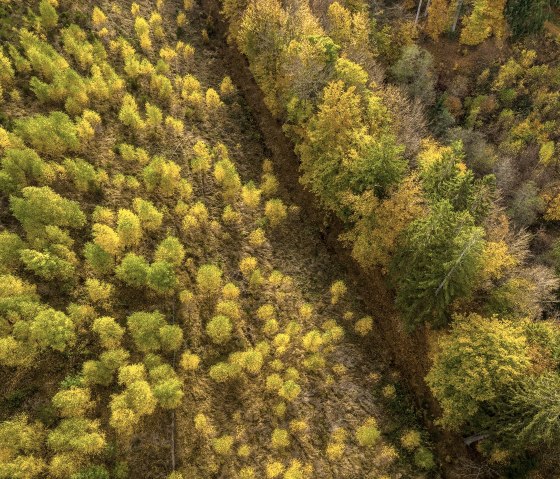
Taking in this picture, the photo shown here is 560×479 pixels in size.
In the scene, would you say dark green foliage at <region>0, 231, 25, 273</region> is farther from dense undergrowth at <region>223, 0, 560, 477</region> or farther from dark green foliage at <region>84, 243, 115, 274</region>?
dense undergrowth at <region>223, 0, 560, 477</region>

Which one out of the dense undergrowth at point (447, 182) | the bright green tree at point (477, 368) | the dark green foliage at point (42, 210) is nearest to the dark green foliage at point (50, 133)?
the dark green foliage at point (42, 210)

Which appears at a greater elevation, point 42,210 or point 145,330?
point 42,210

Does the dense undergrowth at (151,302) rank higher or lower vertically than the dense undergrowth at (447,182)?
lower

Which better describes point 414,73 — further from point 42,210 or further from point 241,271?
point 42,210

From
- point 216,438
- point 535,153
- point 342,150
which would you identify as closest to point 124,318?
point 216,438

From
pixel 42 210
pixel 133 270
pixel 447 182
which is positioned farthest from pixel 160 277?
pixel 447 182

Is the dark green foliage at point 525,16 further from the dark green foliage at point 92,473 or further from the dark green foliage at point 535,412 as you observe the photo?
the dark green foliage at point 92,473

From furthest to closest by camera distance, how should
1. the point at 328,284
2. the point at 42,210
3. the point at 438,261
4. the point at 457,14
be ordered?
the point at 457,14 → the point at 328,284 → the point at 42,210 → the point at 438,261

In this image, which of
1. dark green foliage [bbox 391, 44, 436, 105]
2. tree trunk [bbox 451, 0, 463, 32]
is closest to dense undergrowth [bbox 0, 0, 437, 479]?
dark green foliage [bbox 391, 44, 436, 105]

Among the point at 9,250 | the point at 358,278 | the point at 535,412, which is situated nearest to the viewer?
the point at 535,412
